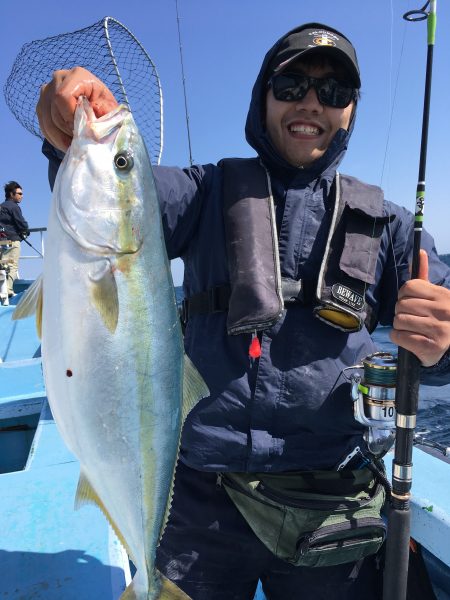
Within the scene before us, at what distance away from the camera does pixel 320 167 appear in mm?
2471

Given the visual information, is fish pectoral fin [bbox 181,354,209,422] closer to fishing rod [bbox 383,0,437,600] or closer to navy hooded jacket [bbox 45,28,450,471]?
navy hooded jacket [bbox 45,28,450,471]

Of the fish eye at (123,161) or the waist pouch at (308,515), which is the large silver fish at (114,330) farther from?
the waist pouch at (308,515)

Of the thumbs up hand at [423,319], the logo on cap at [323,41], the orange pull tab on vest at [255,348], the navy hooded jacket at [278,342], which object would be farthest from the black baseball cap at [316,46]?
the orange pull tab on vest at [255,348]

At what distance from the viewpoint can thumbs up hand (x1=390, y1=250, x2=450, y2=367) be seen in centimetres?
196

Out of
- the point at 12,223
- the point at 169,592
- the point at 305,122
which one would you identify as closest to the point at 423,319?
the point at 305,122

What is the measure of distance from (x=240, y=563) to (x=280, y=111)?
2.30 meters

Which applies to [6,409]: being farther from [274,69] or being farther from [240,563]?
[274,69]

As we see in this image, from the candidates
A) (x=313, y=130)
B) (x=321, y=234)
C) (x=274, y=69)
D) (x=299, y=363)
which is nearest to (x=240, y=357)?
(x=299, y=363)

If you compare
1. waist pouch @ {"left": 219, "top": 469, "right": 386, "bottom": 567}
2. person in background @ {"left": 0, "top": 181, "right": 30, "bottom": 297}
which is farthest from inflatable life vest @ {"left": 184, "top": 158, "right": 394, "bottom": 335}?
person in background @ {"left": 0, "top": 181, "right": 30, "bottom": 297}

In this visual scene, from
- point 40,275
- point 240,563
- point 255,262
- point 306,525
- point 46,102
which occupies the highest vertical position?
point 46,102

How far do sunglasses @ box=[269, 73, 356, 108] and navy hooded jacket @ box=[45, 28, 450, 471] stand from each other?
0.18 m

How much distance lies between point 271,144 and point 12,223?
12184 millimetres

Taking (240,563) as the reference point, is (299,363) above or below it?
above

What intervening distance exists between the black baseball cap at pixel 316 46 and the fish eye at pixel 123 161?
1068 millimetres
